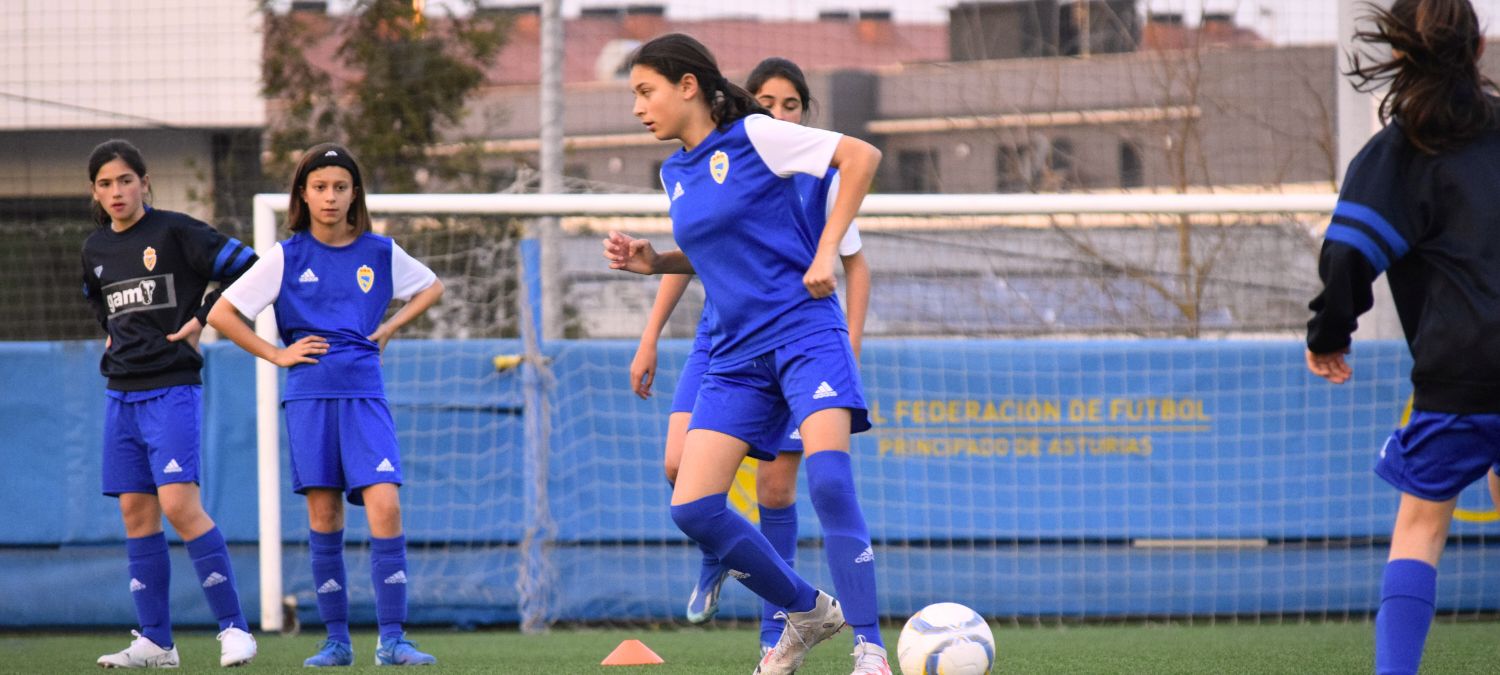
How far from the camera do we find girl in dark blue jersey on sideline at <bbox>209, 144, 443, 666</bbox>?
5.25m

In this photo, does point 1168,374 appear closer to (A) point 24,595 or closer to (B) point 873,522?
(B) point 873,522

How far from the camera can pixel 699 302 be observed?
9.99 metres

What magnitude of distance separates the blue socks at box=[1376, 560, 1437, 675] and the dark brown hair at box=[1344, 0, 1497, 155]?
2.93 feet

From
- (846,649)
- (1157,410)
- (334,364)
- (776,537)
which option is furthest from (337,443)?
(1157,410)

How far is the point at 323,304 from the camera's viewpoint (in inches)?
209

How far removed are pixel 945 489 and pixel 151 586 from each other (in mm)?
3611

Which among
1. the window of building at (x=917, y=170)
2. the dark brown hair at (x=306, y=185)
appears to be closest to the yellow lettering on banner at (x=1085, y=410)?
the dark brown hair at (x=306, y=185)

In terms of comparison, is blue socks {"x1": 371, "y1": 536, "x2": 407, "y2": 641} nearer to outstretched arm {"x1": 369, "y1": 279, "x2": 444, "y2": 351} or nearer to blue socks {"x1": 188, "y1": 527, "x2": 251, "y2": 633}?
blue socks {"x1": 188, "y1": 527, "x2": 251, "y2": 633}

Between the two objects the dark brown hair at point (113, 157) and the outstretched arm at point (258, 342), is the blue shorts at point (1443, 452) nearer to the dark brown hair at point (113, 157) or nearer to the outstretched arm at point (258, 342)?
the outstretched arm at point (258, 342)

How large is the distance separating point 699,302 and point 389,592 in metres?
4.82

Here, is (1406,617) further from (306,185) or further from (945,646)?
(306,185)

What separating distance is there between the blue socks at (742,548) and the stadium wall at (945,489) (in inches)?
126

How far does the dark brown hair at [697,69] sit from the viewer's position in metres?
4.02

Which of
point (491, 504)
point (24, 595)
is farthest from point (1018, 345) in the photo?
point (24, 595)
